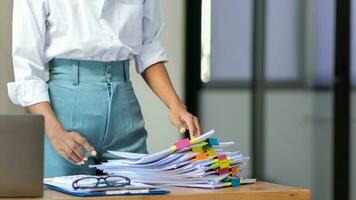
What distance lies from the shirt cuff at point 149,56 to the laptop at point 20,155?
704 millimetres

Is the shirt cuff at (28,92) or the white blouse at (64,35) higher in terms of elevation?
the white blouse at (64,35)

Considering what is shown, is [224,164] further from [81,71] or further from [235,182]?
[81,71]

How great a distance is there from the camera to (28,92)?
5.19ft

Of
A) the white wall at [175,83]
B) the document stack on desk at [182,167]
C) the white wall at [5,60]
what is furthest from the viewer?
the white wall at [175,83]

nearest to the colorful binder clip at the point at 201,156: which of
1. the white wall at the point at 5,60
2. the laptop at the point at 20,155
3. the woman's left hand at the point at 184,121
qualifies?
the woman's left hand at the point at 184,121

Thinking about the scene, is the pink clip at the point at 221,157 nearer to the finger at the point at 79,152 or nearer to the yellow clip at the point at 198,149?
the yellow clip at the point at 198,149

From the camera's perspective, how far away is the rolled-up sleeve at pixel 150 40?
1.85 m

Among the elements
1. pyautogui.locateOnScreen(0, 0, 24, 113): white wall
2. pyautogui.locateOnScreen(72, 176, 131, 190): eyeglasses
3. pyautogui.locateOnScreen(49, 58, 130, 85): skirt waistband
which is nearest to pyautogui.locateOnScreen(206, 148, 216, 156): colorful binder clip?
pyautogui.locateOnScreen(72, 176, 131, 190): eyeglasses

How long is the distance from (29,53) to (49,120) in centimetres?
22

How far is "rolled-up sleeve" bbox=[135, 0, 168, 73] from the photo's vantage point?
6.08 feet

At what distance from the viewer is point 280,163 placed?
141 inches

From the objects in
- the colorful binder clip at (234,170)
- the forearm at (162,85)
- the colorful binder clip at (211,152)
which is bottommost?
the colorful binder clip at (234,170)


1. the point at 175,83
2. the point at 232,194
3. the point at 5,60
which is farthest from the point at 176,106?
the point at 175,83

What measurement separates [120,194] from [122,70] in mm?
612
